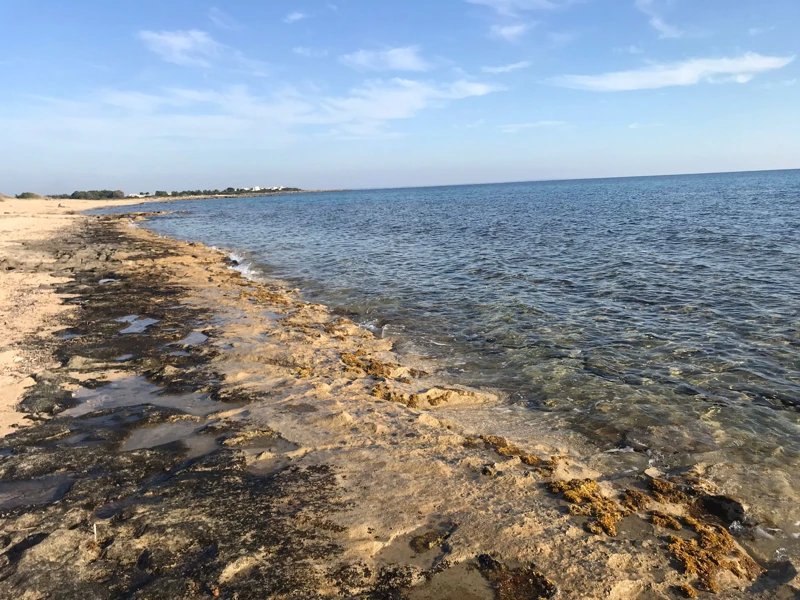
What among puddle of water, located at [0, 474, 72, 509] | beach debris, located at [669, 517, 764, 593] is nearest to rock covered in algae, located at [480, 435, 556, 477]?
beach debris, located at [669, 517, 764, 593]

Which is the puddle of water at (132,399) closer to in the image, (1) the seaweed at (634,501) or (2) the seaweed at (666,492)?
(1) the seaweed at (634,501)

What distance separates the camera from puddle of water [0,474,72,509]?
5351 millimetres

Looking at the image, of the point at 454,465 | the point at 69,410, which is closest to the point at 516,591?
the point at 454,465

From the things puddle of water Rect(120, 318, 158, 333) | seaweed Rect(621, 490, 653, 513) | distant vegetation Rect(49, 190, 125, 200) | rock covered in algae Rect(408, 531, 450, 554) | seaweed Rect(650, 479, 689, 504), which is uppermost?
distant vegetation Rect(49, 190, 125, 200)

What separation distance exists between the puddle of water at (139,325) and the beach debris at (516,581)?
11110 millimetres

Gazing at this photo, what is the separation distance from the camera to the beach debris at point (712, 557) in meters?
4.56

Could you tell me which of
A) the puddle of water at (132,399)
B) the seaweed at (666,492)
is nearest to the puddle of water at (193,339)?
the puddle of water at (132,399)

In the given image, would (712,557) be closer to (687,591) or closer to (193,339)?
(687,591)

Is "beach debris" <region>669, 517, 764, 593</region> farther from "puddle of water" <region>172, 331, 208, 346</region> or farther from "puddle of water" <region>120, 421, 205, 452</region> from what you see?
"puddle of water" <region>172, 331, 208, 346</region>

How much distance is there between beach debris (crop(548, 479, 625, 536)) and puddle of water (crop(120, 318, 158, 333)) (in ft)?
36.8

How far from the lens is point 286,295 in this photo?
58.7 ft

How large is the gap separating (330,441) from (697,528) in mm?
4875

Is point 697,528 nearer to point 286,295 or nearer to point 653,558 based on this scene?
point 653,558

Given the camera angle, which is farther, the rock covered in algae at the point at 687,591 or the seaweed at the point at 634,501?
the seaweed at the point at 634,501
